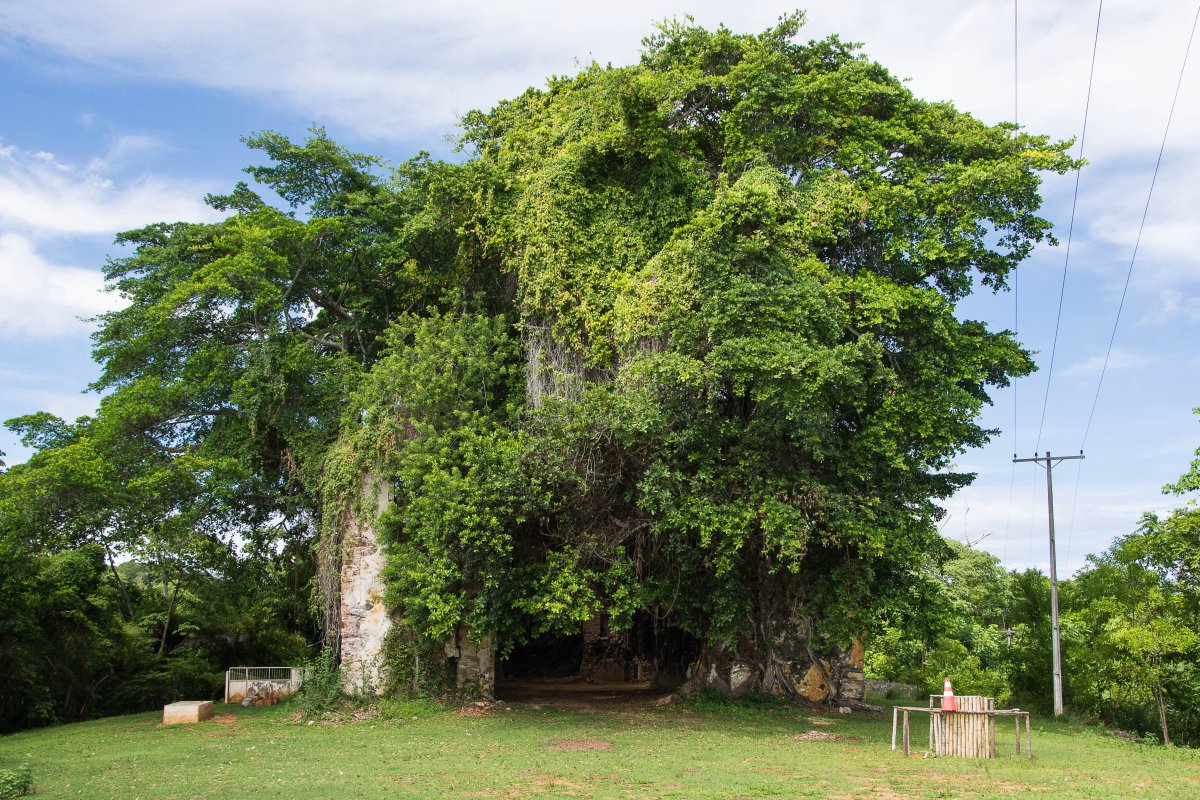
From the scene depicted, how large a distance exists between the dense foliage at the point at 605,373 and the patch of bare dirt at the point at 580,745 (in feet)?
7.37

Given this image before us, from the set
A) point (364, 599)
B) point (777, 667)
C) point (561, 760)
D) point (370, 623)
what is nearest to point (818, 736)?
point (777, 667)

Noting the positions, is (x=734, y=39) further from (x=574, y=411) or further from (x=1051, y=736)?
(x=1051, y=736)

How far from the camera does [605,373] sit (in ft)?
59.6

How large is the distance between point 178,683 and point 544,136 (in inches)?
604

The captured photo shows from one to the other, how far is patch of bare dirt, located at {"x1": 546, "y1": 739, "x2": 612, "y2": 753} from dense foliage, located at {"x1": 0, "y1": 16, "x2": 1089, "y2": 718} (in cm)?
225

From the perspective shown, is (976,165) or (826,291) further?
(976,165)

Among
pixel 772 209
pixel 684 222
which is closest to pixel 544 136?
pixel 684 222

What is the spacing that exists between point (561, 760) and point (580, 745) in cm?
146

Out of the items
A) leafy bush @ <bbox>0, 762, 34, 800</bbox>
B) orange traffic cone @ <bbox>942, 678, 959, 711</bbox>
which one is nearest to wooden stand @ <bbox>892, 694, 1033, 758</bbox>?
orange traffic cone @ <bbox>942, 678, 959, 711</bbox>

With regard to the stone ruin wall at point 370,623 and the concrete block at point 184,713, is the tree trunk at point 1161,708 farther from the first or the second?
the concrete block at point 184,713

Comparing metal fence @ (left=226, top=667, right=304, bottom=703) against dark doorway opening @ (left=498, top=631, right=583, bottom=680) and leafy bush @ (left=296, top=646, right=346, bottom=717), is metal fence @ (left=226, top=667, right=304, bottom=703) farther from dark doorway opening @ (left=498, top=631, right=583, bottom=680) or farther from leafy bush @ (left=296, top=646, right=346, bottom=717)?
dark doorway opening @ (left=498, top=631, right=583, bottom=680)

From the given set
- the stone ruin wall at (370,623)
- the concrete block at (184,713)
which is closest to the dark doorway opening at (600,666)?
the stone ruin wall at (370,623)

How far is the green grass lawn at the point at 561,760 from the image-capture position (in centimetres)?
1002

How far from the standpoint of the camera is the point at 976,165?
55.1 ft
